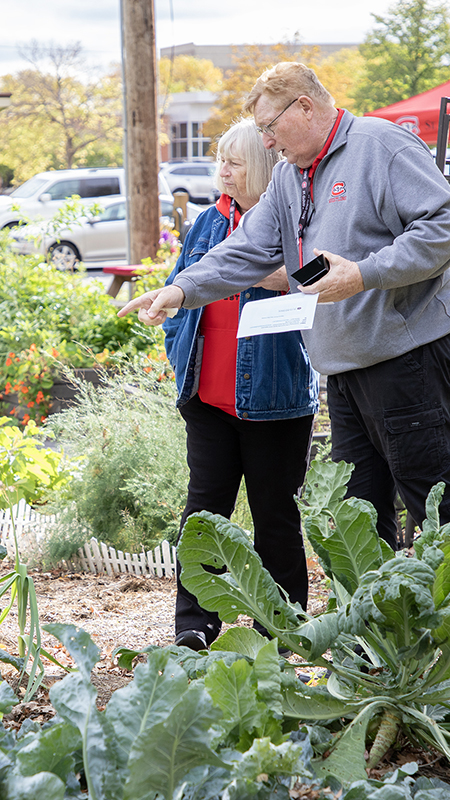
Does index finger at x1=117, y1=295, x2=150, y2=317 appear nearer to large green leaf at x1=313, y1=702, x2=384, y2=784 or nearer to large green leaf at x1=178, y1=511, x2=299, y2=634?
large green leaf at x1=178, y1=511, x2=299, y2=634

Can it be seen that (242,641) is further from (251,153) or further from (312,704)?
(251,153)

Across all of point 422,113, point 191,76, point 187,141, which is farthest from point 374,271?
point 191,76

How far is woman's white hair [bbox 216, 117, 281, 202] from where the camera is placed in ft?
7.89

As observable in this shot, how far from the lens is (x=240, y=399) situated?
7.68 feet

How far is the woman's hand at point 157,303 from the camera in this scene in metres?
2.05

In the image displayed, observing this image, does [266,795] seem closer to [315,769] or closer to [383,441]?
[315,769]

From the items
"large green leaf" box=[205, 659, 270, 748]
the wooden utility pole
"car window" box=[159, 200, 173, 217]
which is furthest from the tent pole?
"car window" box=[159, 200, 173, 217]

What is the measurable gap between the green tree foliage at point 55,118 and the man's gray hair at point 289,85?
33.8 metres

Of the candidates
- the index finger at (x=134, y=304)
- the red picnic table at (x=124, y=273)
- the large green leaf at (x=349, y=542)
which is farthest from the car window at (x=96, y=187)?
the large green leaf at (x=349, y=542)

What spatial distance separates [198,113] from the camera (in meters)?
49.7

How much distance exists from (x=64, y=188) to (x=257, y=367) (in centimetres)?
1719

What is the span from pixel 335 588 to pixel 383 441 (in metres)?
0.85

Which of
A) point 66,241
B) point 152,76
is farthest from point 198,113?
point 152,76

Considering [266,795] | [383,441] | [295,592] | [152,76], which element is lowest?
[295,592]
